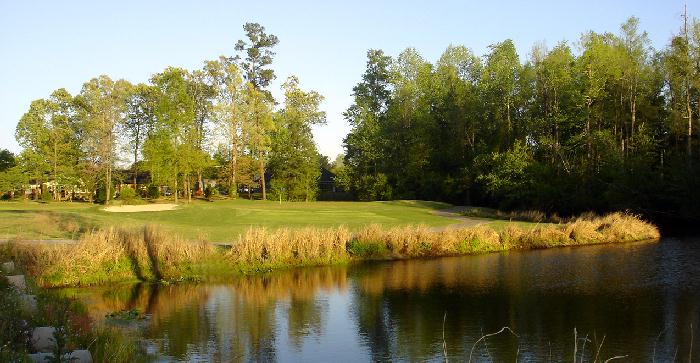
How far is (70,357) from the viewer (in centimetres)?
928

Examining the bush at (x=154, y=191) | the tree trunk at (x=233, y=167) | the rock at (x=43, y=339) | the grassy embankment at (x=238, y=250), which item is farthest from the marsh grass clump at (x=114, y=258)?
the bush at (x=154, y=191)

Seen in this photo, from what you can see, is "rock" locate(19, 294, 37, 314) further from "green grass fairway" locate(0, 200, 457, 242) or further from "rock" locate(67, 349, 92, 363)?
"green grass fairway" locate(0, 200, 457, 242)

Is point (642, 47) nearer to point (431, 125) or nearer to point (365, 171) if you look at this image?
point (431, 125)

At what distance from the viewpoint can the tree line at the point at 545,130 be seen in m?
47.8

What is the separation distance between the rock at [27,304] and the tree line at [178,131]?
48081 mm

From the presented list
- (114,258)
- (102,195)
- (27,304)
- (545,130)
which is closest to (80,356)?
(27,304)

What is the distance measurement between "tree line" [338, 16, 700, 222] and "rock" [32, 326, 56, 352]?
45058mm

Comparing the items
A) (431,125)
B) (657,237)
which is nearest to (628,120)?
(657,237)

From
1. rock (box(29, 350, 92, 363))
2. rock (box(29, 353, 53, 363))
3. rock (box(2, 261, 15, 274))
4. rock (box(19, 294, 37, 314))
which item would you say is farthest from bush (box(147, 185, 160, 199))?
rock (box(29, 353, 53, 363))

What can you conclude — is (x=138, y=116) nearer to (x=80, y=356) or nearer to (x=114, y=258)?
(x=114, y=258)

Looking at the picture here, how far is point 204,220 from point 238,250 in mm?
13829

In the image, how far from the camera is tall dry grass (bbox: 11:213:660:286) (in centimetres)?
2245

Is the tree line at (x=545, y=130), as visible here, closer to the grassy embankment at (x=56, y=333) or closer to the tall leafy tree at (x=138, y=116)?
the tall leafy tree at (x=138, y=116)

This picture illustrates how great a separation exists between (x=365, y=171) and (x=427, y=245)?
1688 inches
